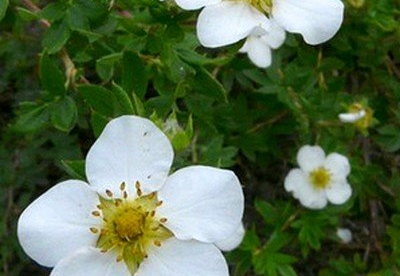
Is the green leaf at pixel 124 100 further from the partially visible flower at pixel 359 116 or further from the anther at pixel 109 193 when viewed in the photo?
the partially visible flower at pixel 359 116

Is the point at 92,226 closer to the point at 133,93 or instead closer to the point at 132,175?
the point at 132,175

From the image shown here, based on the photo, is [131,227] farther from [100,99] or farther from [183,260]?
[100,99]

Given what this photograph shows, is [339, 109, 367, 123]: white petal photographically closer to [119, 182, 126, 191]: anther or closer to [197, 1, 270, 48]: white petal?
[197, 1, 270, 48]: white petal

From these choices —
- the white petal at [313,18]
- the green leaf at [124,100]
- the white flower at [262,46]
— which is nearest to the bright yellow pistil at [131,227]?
the green leaf at [124,100]

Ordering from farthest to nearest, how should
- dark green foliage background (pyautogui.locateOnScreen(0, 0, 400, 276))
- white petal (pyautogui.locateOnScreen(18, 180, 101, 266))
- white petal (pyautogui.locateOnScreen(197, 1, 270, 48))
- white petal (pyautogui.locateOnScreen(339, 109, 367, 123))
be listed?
white petal (pyautogui.locateOnScreen(339, 109, 367, 123))
dark green foliage background (pyautogui.locateOnScreen(0, 0, 400, 276))
white petal (pyautogui.locateOnScreen(197, 1, 270, 48))
white petal (pyautogui.locateOnScreen(18, 180, 101, 266))

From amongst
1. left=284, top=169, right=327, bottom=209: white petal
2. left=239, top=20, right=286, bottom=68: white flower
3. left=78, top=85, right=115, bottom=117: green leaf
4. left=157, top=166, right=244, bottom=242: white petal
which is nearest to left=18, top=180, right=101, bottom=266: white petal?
left=157, top=166, right=244, bottom=242: white petal
